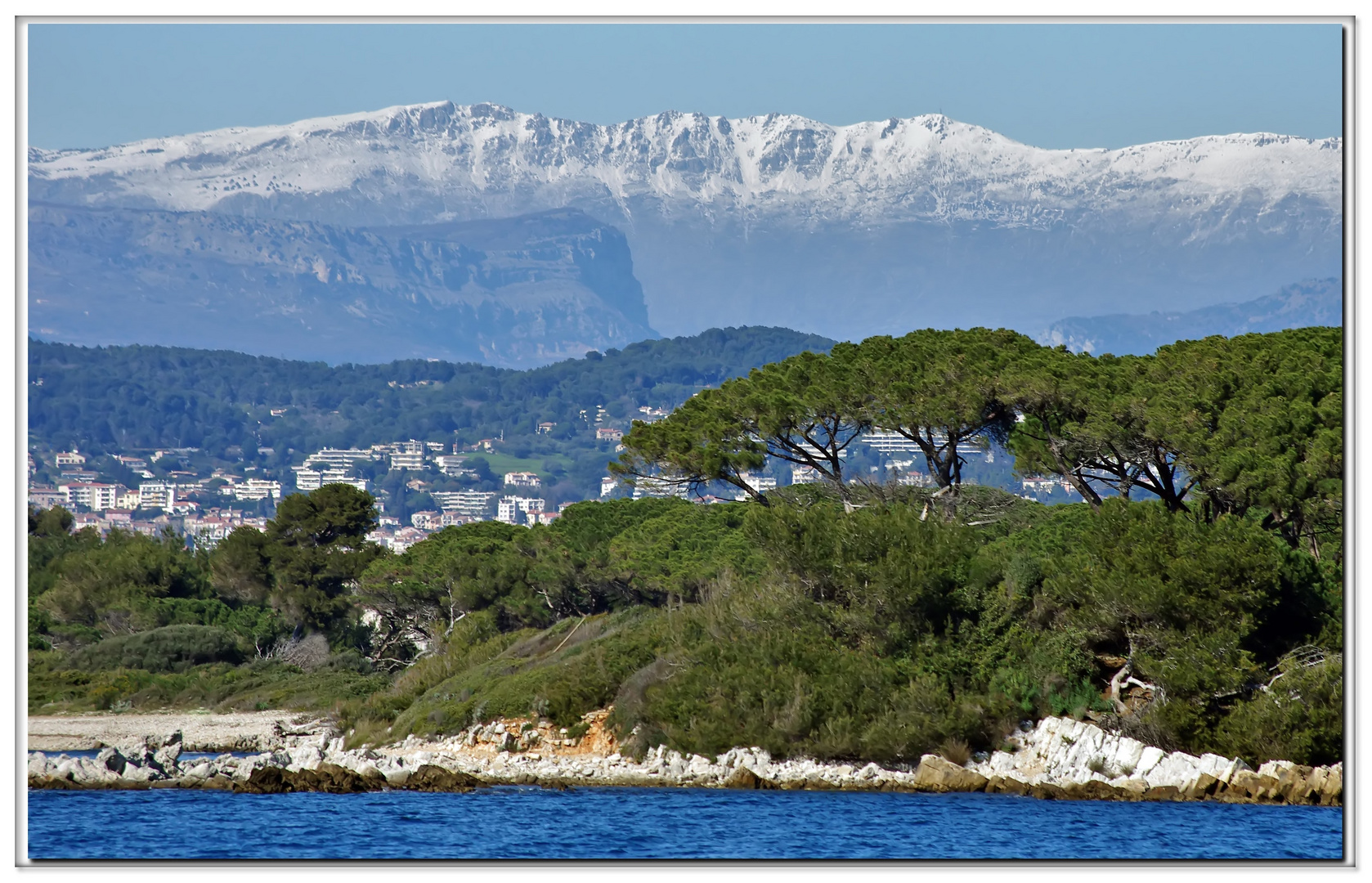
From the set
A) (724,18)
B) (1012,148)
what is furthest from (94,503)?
(1012,148)

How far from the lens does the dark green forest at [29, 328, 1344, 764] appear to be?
2145 cm

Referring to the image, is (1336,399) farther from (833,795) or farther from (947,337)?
(833,795)

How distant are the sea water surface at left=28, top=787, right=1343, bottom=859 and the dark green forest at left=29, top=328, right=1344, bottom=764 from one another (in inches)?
96.6

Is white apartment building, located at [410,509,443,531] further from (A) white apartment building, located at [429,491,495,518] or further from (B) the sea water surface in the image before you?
(B) the sea water surface

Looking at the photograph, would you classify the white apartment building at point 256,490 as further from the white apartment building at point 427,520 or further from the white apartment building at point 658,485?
the white apartment building at point 658,485

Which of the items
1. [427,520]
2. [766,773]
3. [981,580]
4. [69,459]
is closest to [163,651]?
[766,773]

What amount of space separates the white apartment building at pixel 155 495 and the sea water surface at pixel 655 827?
4277 inches

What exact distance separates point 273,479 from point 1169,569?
573 feet

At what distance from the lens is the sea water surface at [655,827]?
599 inches

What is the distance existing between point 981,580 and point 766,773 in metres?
4.76

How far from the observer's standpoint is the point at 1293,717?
65.3 feet

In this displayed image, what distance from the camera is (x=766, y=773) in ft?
73.9

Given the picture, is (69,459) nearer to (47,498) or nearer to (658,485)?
(47,498)

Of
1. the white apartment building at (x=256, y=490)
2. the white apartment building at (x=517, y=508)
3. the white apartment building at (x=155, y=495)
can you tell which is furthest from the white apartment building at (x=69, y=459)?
the white apartment building at (x=517, y=508)
